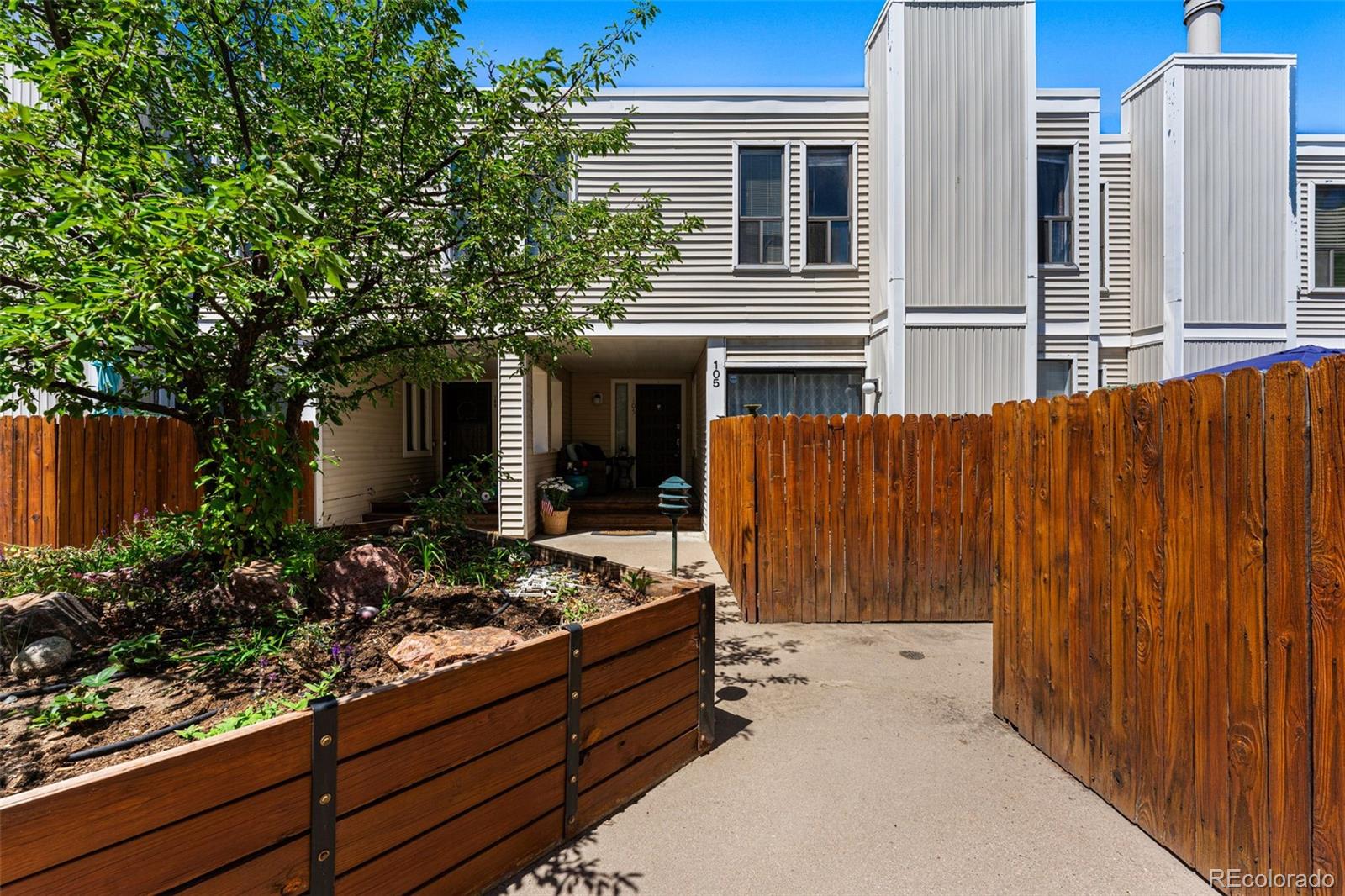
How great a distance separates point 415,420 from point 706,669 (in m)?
9.32

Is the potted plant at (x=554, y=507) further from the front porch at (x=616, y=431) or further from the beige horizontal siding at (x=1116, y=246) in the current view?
the beige horizontal siding at (x=1116, y=246)

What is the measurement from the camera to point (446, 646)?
2.36m

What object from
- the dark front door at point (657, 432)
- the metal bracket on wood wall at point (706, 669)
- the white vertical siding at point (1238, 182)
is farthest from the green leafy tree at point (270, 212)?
the white vertical siding at point (1238, 182)

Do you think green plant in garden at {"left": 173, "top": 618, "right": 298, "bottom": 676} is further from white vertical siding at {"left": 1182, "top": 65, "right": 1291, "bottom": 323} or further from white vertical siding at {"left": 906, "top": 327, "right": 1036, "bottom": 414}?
white vertical siding at {"left": 1182, "top": 65, "right": 1291, "bottom": 323}

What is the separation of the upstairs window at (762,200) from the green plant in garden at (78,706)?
7.95 metres

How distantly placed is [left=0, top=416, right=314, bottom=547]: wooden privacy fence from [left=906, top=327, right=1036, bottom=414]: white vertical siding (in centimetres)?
716

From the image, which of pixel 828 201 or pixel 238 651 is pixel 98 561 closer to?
pixel 238 651

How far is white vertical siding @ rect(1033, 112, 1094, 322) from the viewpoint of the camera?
321 inches

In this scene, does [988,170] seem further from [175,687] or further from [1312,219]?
[175,687]

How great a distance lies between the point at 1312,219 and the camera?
9.98m

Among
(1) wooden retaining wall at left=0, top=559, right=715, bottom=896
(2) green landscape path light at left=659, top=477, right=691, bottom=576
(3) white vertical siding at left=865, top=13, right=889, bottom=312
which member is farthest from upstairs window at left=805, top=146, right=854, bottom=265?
(1) wooden retaining wall at left=0, top=559, right=715, bottom=896

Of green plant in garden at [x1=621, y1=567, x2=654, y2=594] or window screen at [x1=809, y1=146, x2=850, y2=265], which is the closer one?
green plant in garden at [x1=621, y1=567, x2=654, y2=594]

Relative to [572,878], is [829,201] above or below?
above

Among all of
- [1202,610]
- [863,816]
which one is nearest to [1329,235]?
[1202,610]
